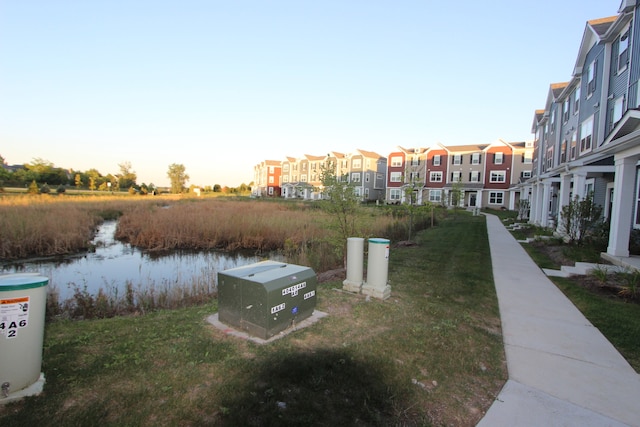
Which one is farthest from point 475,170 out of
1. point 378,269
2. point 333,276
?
point 378,269

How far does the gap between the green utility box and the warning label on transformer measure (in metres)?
2.03

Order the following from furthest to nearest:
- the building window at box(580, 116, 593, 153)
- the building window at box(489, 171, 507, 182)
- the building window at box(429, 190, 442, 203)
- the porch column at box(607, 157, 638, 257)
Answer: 1. the building window at box(429, 190, 442, 203)
2. the building window at box(489, 171, 507, 182)
3. the building window at box(580, 116, 593, 153)
4. the porch column at box(607, 157, 638, 257)

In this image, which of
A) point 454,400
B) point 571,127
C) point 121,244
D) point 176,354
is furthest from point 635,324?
point 571,127

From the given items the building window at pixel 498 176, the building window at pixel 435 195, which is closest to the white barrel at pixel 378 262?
the building window at pixel 435 195

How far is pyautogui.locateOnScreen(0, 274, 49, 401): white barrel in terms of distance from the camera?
8.87 feet

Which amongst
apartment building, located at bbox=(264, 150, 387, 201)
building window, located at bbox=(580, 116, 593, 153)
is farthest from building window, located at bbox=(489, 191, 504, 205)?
building window, located at bbox=(580, 116, 593, 153)

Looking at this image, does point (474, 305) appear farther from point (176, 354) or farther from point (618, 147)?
point (618, 147)

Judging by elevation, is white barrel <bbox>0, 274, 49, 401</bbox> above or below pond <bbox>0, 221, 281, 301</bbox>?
above

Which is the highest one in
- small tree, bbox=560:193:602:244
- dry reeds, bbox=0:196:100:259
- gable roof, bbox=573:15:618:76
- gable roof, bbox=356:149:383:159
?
gable roof, bbox=573:15:618:76

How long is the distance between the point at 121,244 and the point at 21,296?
562 inches

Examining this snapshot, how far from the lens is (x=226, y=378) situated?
3.32m

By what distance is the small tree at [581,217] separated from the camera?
11.3 metres

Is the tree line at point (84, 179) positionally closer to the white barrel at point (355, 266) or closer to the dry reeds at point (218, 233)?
the dry reeds at point (218, 233)

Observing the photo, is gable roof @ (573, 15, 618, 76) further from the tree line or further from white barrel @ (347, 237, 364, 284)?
the tree line
